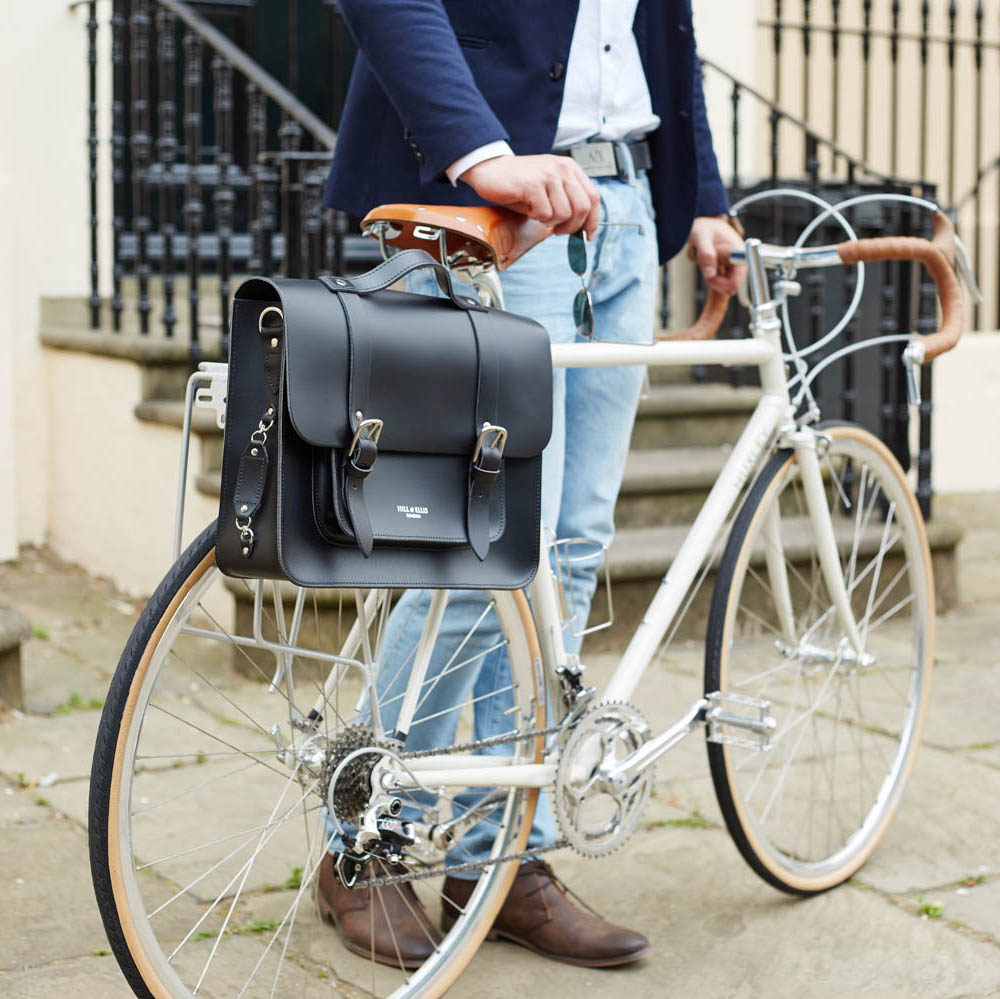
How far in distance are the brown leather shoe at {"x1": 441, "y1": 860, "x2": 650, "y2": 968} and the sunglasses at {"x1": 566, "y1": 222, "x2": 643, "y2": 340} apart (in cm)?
89

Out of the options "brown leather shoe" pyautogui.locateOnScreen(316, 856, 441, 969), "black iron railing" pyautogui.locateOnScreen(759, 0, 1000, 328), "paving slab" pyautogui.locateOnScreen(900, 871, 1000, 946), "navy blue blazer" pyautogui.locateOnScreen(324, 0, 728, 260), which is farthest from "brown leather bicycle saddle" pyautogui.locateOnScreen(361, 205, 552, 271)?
"black iron railing" pyautogui.locateOnScreen(759, 0, 1000, 328)

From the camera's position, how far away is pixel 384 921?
240 cm

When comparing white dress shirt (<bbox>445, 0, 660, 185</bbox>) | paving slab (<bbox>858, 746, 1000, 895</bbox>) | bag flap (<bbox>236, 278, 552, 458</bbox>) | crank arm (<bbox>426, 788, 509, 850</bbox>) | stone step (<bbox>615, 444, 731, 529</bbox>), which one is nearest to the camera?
bag flap (<bbox>236, 278, 552, 458</bbox>)

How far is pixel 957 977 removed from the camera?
2.43 metres

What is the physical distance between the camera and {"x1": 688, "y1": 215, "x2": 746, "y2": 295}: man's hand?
8.86 ft

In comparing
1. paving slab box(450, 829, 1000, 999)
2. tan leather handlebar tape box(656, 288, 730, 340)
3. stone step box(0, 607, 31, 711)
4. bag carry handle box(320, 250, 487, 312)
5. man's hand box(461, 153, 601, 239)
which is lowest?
paving slab box(450, 829, 1000, 999)

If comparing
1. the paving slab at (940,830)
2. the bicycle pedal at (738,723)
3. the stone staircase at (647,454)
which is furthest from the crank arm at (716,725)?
the stone staircase at (647,454)

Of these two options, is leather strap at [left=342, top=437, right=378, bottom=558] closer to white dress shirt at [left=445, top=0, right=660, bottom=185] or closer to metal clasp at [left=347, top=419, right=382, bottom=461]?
metal clasp at [left=347, top=419, right=382, bottom=461]

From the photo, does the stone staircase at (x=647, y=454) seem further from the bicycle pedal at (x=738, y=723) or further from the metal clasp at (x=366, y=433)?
the metal clasp at (x=366, y=433)

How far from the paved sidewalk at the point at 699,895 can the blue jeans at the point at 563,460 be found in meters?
0.29

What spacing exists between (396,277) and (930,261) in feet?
3.67

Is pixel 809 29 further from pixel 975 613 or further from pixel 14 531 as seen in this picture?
pixel 14 531

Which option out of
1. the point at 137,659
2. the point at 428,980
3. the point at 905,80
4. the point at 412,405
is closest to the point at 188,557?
the point at 137,659

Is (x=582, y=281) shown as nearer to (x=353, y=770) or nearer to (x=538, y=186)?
(x=538, y=186)
